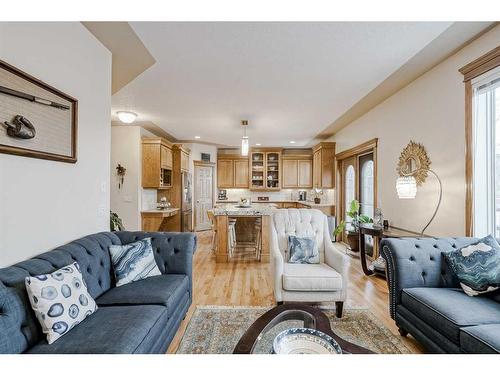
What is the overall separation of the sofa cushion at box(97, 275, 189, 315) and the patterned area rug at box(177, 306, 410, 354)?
37cm

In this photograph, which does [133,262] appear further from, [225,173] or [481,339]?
[225,173]

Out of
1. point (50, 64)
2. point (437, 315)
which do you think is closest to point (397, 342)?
point (437, 315)

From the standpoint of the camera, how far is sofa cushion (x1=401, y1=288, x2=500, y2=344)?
152cm

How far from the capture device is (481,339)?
4.42 ft

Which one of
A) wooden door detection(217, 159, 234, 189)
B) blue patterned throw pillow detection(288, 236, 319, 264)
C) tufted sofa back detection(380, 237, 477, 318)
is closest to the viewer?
tufted sofa back detection(380, 237, 477, 318)

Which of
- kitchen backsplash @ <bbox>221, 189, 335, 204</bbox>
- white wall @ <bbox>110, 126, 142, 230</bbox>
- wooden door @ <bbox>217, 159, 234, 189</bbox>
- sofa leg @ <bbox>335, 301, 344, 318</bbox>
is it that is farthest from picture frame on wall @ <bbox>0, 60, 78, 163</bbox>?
kitchen backsplash @ <bbox>221, 189, 335, 204</bbox>

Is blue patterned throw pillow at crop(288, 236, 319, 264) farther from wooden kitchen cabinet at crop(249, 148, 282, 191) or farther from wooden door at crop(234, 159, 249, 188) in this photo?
wooden door at crop(234, 159, 249, 188)

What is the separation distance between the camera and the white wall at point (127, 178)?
16.3 feet

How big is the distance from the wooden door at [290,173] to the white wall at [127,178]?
4492 mm

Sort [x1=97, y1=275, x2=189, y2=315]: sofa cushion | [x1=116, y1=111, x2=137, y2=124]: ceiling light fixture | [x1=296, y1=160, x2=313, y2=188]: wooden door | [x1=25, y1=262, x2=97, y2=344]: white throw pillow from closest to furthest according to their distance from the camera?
1. [x1=25, y1=262, x2=97, y2=344]: white throw pillow
2. [x1=97, y1=275, x2=189, y2=315]: sofa cushion
3. [x1=116, y1=111, x2=137, y2=124]: ceiling light fixture
4. [x1=296, y1=160, x2=313, y2=188]: wooden door

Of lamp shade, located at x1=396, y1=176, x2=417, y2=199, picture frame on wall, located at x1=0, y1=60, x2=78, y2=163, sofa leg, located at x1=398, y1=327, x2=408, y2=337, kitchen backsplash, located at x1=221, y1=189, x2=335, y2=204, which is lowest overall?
sofa leg, located at x1=398, y1=327, x2=408, y2=337

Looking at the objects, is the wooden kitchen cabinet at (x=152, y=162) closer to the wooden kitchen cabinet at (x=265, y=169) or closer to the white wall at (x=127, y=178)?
the white wall at (x=127, y=178)
